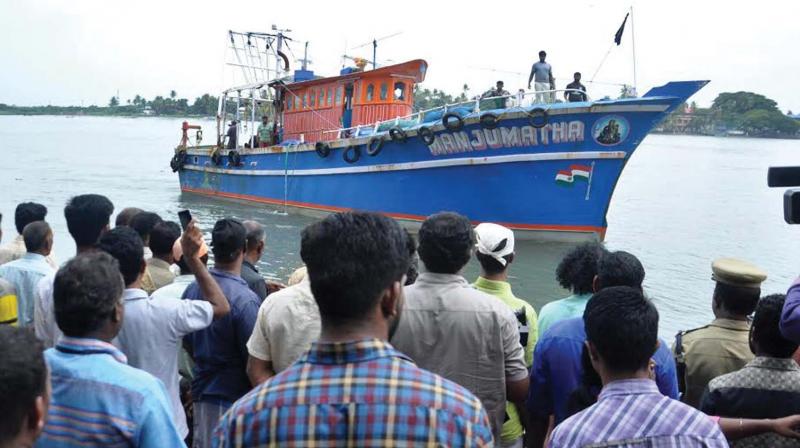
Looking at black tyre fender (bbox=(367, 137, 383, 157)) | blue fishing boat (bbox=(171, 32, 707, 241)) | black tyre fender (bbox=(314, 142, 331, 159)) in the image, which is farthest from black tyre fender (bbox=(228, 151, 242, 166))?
black tyre fender (bbox=(367, 137, 383, 157))

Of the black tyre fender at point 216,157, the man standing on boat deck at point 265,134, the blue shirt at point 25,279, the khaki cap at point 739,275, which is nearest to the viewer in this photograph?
the khaki cap at point 739,275

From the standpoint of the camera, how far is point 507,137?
13945mm

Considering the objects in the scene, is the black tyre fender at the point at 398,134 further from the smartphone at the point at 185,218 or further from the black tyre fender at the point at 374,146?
the smartphone at the point at 185,218

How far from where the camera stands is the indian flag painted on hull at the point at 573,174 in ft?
44.9

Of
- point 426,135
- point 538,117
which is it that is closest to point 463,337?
point 538,117

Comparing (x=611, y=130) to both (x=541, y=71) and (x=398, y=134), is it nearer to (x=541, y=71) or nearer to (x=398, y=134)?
(x=541, y=71)

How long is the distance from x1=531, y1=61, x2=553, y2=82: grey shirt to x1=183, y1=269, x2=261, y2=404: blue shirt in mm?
11727

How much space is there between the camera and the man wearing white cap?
→ 3107mm

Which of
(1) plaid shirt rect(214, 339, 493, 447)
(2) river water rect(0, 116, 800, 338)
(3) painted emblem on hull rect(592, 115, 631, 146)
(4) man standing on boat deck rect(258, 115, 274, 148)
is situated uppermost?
(3) painted emblem on hull rect(592, 115, 631, 146)

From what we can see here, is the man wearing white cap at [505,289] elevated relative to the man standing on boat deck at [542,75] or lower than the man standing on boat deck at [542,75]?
lower

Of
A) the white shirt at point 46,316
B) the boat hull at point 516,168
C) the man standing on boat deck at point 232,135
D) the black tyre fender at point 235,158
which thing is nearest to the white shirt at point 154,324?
the white shirt at point 46,316

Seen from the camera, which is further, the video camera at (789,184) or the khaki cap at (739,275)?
the khaki cap at (739,275)

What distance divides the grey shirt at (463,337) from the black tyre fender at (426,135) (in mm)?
11957

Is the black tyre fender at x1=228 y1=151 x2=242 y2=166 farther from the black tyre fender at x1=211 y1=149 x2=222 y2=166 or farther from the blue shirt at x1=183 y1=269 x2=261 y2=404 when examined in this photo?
the blue shirt at x1=183 y1=269 x2=261 y2=404
